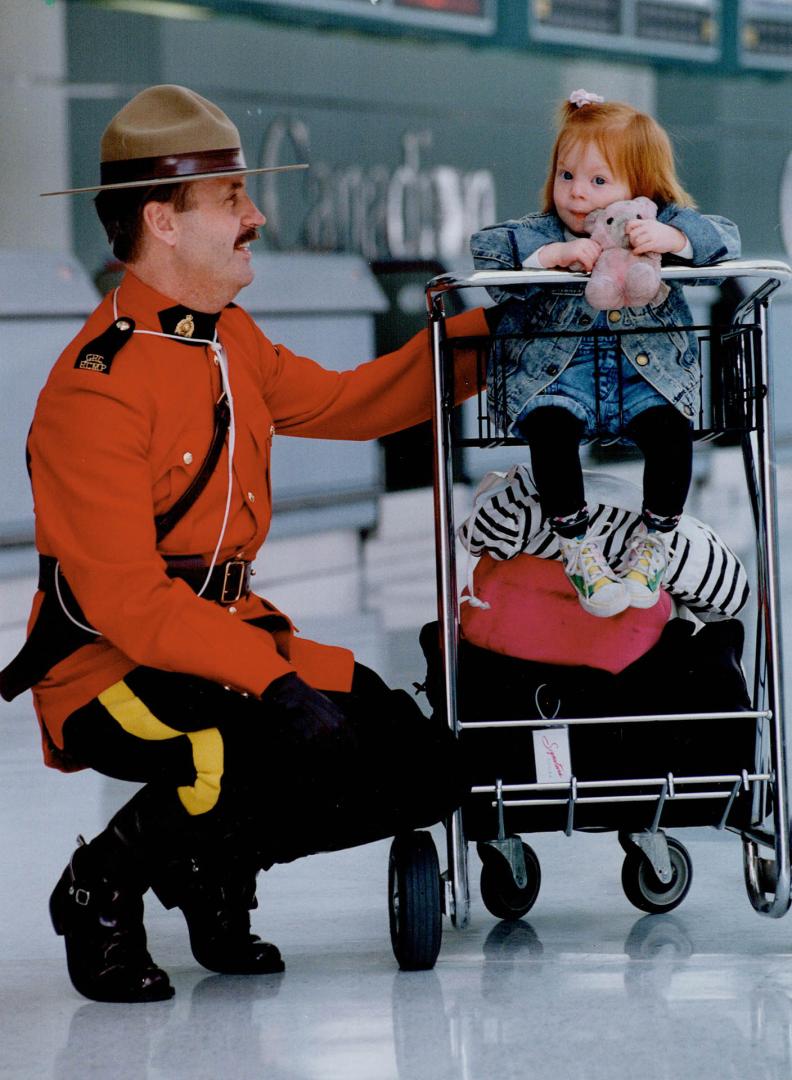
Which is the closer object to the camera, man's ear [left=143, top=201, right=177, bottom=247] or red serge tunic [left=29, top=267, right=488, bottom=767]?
red serge tunic [left=29, top=267, right=488, bottom=767]

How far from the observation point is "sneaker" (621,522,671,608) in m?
2.25

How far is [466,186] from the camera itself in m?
9.52

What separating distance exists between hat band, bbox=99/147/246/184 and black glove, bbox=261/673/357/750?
0.65m

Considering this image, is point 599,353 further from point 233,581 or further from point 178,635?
point 178,635

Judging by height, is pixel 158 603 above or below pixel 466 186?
below

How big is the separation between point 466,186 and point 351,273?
8.10 ft

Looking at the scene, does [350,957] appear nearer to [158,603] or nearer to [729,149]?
[158,603]

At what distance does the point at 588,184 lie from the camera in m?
2.32

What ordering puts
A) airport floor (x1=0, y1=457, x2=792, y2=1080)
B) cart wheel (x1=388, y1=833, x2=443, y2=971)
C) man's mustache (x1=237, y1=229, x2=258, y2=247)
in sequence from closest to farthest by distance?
airport floor (x1=0, y1=457, x2=792, y2=1080), cart wheel (x1=388, y1=833, x2=443, y2=971), man's mustache (x1=237, y1=229, x2=258, y2=247)

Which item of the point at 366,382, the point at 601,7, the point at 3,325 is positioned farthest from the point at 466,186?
the point at 366,382

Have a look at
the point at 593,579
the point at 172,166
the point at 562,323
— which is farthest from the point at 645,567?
the point at 172,166

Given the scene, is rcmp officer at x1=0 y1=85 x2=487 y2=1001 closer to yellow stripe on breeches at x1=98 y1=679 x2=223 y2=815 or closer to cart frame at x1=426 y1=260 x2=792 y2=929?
yellow stripe on breeches at x1=98 y1=679 x2=223 y2=815

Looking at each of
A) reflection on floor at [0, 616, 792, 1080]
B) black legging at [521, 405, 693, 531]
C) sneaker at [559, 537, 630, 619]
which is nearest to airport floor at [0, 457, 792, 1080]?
reflection on floor at [0, 616, 792, 1080]

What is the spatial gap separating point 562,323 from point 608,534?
0.29 m
